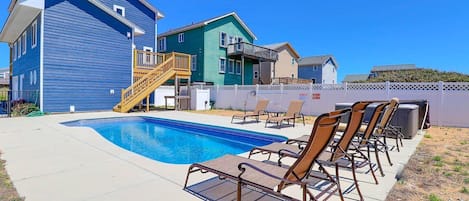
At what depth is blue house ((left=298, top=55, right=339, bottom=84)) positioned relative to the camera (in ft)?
130

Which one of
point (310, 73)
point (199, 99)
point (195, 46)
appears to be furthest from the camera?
point (310, 73)

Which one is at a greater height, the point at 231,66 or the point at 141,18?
the point at 141,18

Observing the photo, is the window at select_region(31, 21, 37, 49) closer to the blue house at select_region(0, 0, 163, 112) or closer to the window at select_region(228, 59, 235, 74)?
the blue house at select_region(0, 0, 163, 112)

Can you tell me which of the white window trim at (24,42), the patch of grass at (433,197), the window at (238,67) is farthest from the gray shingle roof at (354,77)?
the patch of grass at (433,197)

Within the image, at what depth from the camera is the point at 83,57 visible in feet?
46.5

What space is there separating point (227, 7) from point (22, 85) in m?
17.9

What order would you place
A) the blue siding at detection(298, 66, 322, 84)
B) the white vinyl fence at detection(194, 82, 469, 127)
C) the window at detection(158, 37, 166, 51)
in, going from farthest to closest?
the blue siding at detection(298, 66, 322, 84) < the window at detection(158, 37, 166, 51) < the white vinyl fence at detection(194, 82, 469, 127)

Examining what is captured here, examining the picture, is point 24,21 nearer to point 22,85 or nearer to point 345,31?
point 22,85

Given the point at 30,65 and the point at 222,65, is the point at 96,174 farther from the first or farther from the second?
the point at 222,65

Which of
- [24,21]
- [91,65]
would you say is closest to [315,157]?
[91,65]

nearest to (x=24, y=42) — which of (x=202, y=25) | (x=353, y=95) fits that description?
(x=202, y=25)

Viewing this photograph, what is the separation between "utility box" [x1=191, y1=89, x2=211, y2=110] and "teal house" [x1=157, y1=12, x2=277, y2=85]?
19.7ft

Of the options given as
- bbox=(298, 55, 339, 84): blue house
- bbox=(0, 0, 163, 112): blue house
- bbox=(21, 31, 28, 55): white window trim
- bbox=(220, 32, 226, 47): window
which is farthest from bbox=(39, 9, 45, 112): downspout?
bbox=(298, 55, 339, 84): blue house

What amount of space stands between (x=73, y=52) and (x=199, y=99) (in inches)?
295
